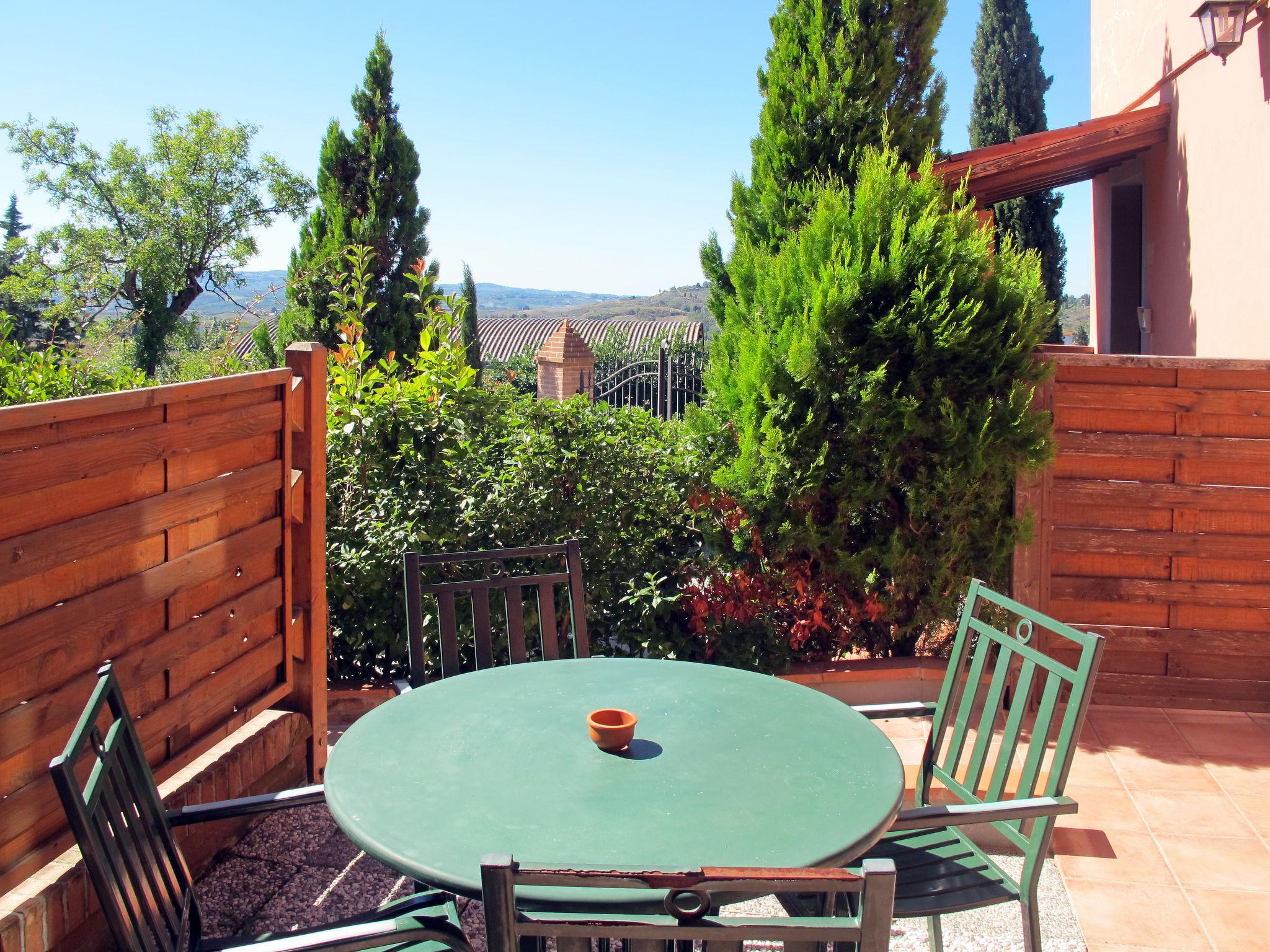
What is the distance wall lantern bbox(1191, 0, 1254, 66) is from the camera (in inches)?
223

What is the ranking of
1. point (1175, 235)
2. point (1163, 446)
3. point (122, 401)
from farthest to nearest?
point (1175, 235), point (1163, 446), point (122, 401)

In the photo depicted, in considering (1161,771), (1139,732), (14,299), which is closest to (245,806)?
(1161,771)

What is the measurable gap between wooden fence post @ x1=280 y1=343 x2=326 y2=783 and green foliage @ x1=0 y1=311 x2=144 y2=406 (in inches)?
46.8

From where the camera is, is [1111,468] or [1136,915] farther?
[1111,468]

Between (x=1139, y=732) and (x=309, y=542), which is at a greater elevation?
(x=309, y=542)

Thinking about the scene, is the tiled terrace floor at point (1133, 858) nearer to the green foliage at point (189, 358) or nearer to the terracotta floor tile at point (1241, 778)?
the terracotta floor tile at point (1241, 778)

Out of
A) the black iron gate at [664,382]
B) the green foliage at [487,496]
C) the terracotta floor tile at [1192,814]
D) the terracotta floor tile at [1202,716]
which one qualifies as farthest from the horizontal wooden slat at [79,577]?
the black iron gate at [664,382]

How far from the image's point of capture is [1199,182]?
22.4 ft

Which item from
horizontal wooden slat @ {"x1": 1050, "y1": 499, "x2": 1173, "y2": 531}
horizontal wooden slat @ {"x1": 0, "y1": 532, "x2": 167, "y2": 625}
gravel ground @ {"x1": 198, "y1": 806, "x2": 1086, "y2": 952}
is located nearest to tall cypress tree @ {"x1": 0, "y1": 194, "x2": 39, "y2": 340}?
gravel ground @ {"x1": 198, "y1": 806, "x2": 1086, "y2": 952}

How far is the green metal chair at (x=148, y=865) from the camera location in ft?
4.51

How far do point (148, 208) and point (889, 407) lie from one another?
29003mm

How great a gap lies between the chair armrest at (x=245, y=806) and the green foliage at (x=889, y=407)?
2.83 meters

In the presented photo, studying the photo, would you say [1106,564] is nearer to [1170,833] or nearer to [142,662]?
[1170,833]

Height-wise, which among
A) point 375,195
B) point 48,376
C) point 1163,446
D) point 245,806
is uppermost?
point 375,195
